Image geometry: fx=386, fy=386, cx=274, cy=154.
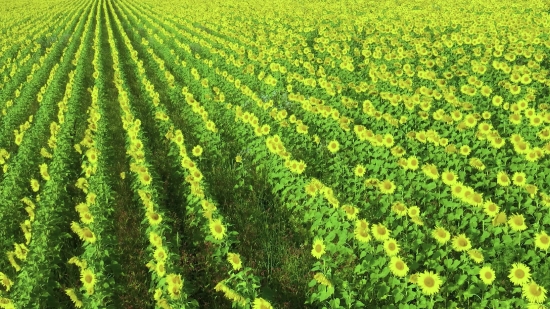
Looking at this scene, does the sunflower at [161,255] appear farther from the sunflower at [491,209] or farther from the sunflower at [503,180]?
the sunflower at [503,180]

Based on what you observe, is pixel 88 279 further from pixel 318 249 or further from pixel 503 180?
pixel 503 180

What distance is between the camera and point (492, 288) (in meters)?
4.17

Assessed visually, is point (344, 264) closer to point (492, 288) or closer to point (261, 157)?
point (492, 288)

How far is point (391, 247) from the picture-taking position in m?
4.70

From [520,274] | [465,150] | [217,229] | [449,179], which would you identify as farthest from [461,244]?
[217,229]

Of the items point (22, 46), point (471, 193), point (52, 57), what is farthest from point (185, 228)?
point (22, 46)

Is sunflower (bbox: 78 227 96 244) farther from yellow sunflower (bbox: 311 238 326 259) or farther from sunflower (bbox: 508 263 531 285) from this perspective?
sunflower (bbox: 508 263 531 285)

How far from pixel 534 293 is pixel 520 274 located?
0.31 meters

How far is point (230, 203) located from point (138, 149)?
2395 mm

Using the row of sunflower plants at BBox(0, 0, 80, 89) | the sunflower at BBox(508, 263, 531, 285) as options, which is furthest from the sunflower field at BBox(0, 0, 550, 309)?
the row of sunflower plants at BBox(0, 0, 80, 89)

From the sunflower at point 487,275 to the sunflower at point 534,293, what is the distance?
329 mm

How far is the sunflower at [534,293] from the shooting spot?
12.6 ft

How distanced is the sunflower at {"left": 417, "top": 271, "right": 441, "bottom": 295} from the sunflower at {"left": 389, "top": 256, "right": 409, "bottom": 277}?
0.61 ft

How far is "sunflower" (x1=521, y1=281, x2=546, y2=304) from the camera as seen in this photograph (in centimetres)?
385
